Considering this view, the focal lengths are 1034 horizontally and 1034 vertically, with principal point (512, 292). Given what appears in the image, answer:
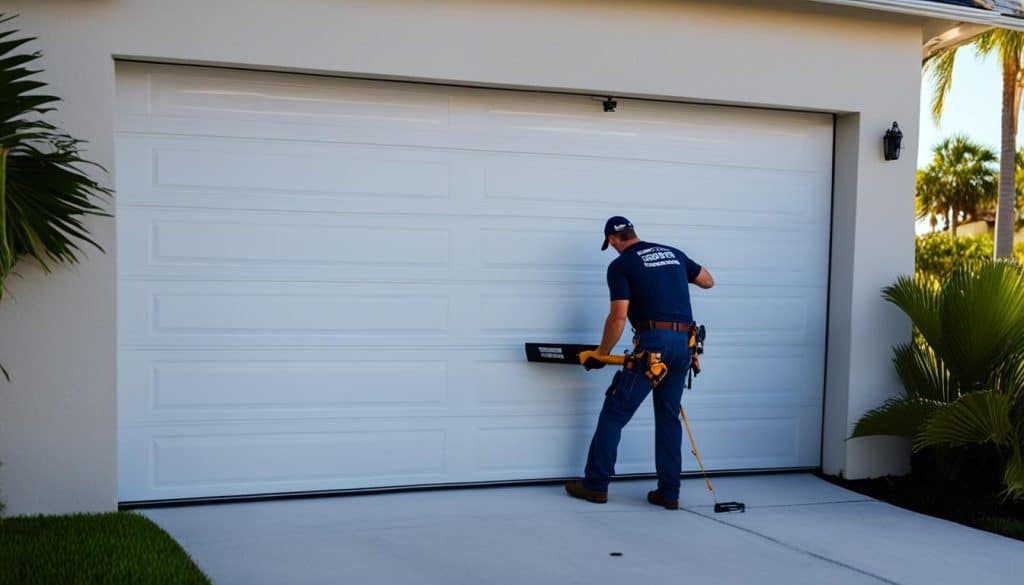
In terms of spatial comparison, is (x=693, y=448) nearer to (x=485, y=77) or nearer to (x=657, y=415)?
(x=657, y=415)

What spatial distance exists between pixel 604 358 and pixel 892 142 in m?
2.91

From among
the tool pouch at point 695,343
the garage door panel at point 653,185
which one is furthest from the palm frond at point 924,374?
the tool pouch at point 695,343

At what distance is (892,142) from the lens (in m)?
7.75

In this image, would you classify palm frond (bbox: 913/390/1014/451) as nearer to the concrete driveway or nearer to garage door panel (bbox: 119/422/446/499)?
the concrete driveway

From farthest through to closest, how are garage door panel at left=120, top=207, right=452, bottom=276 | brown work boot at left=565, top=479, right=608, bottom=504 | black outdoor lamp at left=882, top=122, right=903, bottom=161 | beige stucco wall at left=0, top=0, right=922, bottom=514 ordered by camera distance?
black outdoor lamp at left=882, top=122, right=903, bottom=161, brown work boot at left=565, top=479, right=608, bottom=504, garage door panel at left=120, top=207, right=452, bottom=276, beige stucco wall at left=0, top=0, right=922, bottom=514

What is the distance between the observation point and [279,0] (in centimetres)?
Answer: 637

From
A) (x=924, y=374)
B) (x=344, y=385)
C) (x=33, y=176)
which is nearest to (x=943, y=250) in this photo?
(x=924, y=374)

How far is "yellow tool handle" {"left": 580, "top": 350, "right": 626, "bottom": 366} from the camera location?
6750 mm

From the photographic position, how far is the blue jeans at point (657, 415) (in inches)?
260

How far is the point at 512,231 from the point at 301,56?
1.82 m

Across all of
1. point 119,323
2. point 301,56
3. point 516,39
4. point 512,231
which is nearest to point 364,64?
point 301,56

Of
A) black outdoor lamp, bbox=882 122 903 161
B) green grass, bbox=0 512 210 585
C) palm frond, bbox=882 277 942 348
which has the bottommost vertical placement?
green grass, bbox=0 512 210 585

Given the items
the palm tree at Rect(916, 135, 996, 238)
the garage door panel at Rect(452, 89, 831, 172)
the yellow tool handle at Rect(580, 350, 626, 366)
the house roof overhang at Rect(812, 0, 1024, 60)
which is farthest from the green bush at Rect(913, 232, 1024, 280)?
the yellow tool handle at Rect(580, 350, 626, 366)

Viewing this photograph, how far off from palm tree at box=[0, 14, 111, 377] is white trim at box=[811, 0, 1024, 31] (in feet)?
16.5
